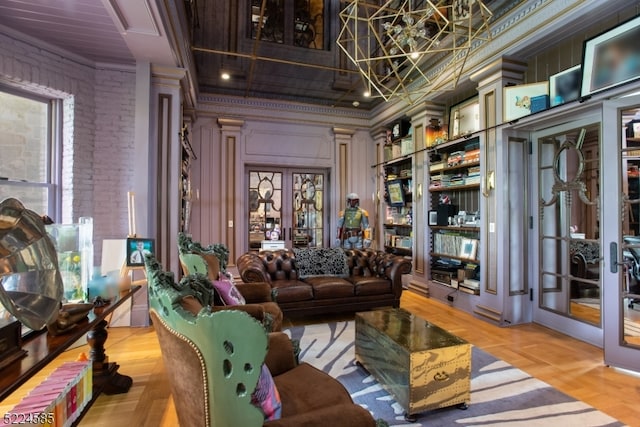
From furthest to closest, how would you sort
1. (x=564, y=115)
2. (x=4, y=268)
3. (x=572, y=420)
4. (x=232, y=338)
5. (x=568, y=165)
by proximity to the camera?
(x=568, y=165), (x=564, y=115), (x=572, y=420), (x=4, y=268), (x=232, y=338)

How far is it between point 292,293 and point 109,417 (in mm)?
1899

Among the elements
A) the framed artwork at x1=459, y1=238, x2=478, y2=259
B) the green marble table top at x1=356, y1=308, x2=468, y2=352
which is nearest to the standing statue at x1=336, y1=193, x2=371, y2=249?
the framed artwork at x1=459, y1=238, x2=478, y2=259

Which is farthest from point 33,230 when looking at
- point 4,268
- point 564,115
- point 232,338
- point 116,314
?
point 564,115

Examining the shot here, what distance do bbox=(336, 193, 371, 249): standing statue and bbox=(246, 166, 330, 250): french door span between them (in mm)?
1040

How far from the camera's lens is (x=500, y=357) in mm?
2758

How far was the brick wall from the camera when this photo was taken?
11.0 feet

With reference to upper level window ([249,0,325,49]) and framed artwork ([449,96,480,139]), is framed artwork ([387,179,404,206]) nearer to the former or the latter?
framed artwork ([449,96,480,139])

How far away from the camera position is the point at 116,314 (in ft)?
11.7

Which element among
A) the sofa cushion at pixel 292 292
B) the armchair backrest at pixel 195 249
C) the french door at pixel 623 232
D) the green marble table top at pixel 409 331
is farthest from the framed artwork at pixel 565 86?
the armchair backrest at pixel 195 249

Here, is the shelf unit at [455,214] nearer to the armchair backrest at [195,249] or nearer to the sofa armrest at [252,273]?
the sofa armrest at [252,273]

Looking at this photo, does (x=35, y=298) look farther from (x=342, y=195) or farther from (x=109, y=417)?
(x=342, y=195)

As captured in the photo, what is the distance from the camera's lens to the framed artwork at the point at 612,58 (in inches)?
98.0

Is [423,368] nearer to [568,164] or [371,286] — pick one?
[371,286]

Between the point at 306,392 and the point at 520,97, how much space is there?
355cm
